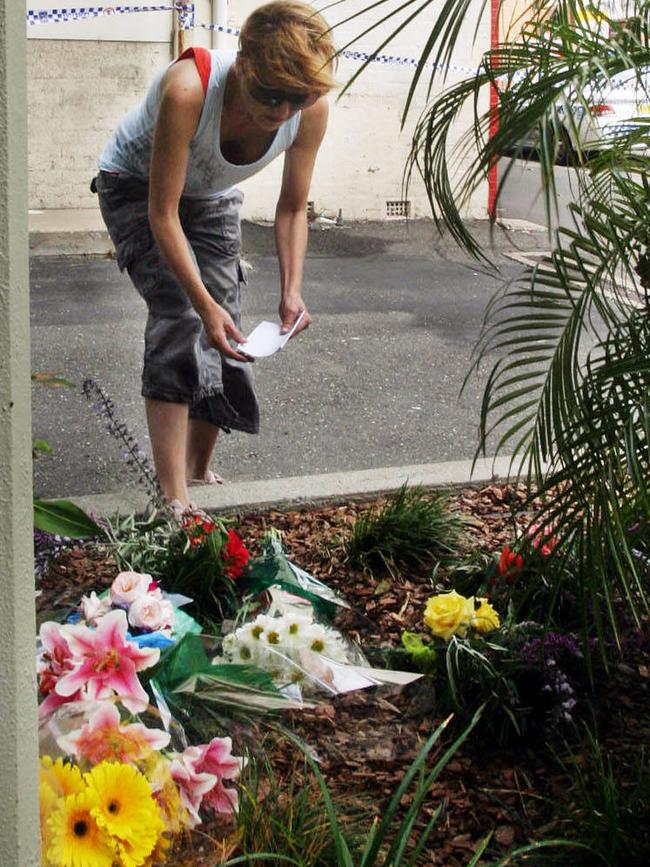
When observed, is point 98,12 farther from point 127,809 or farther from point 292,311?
point 127,809

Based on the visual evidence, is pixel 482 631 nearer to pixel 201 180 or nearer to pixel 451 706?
pixel 451 706

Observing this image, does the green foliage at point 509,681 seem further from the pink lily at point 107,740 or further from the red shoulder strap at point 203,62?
the red shoulder strap at point 203,62

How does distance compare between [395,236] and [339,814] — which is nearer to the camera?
[339,814]

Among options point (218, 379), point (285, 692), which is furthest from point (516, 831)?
point (218, 379)

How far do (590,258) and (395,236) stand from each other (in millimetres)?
8879

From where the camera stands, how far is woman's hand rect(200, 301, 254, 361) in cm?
366

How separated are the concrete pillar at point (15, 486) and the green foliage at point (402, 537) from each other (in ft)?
6.91

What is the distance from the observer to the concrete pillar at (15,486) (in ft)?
4.70

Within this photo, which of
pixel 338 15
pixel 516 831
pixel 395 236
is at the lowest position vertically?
pixel 395 236

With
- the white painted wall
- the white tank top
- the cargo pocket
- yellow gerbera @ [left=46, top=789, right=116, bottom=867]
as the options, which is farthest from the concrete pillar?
the white painted wall

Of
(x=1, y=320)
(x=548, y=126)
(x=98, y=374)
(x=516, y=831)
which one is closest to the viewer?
(x=1, y=320)

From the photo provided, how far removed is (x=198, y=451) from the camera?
4484 mm

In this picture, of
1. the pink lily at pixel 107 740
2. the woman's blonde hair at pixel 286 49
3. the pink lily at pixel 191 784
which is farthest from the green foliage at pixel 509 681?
the woman's blonde hair at pixel 286 49

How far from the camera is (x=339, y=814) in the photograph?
2.38 metres
